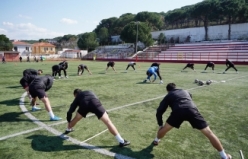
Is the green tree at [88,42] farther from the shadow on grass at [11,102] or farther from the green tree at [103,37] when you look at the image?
the shadow on grass at [11,102]

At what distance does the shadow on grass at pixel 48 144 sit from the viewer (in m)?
4.52

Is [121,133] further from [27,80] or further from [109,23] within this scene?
[109,23]

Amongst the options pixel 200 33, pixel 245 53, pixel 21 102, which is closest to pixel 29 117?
pixel 21 102

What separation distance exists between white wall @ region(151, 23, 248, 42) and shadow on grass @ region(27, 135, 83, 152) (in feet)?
199

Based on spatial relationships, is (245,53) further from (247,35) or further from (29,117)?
(29,117)

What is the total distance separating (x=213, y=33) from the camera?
205 feet

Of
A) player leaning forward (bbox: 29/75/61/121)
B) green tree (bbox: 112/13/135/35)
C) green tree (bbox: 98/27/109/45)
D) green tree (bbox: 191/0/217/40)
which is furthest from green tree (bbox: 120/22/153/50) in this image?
player leaning forward (bbox: 29/75/61/121)

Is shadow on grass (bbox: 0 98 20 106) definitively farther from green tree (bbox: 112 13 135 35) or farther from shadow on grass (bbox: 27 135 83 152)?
green tree (bbox: 112 13 135 35)

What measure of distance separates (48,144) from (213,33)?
66180 millimetres

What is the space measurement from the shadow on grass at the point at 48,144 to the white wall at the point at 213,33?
60.7 m

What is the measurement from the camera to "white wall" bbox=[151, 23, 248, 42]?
185ft

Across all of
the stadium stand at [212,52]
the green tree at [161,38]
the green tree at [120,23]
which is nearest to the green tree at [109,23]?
the green tree at [120,23]

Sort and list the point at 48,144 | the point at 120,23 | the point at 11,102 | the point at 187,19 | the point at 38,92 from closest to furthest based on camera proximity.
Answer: the point at 48,144, the point at 38,92, the point at 11,102, the point at 187,19, the point at 120,23

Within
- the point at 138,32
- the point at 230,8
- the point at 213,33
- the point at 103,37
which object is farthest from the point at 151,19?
the point at 230,8
